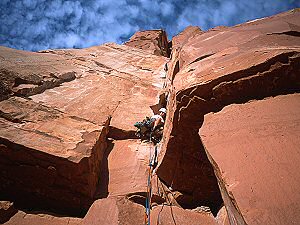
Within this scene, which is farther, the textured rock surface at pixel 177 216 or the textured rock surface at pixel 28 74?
the textured rock surface at pixel 28 74

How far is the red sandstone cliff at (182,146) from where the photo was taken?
2105mm

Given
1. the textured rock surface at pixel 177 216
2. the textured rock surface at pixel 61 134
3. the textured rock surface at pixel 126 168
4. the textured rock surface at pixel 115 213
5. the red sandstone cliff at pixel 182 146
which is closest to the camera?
the red sandstone cliff at pixel 182 146

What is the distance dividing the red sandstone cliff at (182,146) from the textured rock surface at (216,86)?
16 millimetres

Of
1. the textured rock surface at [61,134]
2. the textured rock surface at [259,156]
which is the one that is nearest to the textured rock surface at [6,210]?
the textured rock surface at [61,134]

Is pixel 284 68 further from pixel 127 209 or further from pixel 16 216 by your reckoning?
pixel 16 216

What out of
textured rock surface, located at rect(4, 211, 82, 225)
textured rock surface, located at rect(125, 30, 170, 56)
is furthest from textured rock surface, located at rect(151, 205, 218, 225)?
textured rock surface, located at rect(125, 30, 170, 56)

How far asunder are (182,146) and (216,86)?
1387 millimetres

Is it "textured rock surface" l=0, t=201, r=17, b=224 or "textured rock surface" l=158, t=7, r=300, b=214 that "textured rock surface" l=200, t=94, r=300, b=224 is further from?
"textured rock surface" l=0, t=201, r=17, b=224

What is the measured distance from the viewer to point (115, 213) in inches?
136

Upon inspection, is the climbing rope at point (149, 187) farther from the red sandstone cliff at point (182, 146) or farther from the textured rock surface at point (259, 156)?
the textured rock surface at point (259, 156)

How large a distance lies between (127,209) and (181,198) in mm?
1153

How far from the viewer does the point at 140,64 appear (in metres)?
12.3

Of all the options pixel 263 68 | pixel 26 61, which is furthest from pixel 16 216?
pixel 26 61

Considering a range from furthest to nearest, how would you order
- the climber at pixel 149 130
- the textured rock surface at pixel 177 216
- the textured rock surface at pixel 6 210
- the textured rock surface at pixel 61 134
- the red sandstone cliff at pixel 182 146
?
the climber at pixel 149 130
the textured rock surface at pixel 61 134
the textured rock surface at pixel 6 210
the textured rock surface at pixel 177 216
the red sandstone cliff at pixel 182 146
